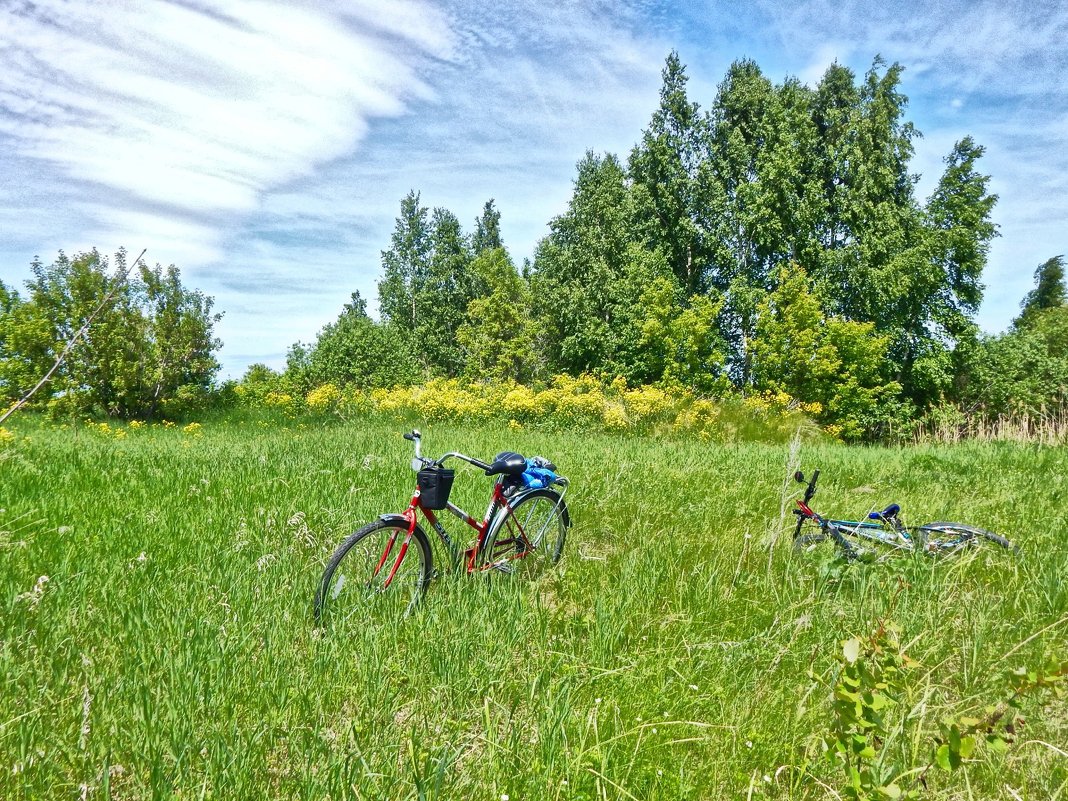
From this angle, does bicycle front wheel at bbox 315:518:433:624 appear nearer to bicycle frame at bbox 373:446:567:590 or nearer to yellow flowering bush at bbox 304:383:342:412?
bicycle frame at bbox 373:446:567:590

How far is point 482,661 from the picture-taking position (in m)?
2.73

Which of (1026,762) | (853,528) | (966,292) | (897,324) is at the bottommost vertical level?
(1026,762)

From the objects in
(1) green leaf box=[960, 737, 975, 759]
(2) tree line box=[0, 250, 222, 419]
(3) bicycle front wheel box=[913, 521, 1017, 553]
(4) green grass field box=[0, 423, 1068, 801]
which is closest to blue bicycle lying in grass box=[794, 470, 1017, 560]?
(3) bicycle front wheel box=[913, 521, 1017, 553]

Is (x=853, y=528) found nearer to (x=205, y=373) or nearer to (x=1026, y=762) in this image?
(x=1026, y=762)

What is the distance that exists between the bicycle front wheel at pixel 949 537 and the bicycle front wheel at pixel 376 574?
3382 millimetres

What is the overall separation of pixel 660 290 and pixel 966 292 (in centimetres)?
1495

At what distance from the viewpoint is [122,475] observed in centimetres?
655

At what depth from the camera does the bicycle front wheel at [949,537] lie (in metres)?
4.14

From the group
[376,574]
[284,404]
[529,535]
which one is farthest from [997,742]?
[284,404]

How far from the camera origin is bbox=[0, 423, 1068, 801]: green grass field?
83.0 inches

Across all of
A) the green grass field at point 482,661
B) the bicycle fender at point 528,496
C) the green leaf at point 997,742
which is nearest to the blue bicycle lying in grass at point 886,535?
the green grass field at point 482,661

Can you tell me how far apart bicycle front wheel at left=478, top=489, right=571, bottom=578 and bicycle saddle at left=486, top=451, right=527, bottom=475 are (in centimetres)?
25

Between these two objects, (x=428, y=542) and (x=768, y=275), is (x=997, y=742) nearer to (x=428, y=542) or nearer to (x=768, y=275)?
(x=428, y=542)

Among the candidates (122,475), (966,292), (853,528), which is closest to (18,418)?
(122,475)
